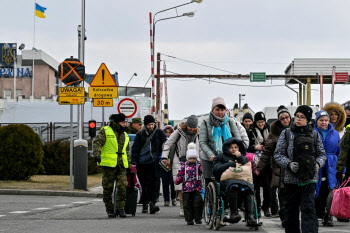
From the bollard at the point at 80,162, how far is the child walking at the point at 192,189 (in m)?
10.2

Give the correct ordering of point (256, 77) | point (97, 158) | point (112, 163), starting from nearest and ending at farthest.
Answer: point (97, 158)
point (112, 163)
point (256, 77)

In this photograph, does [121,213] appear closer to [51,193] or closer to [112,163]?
[112,163]

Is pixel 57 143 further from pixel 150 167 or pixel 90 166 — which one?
pixel 150 167

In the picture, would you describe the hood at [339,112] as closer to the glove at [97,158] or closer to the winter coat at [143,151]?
the glove at [97,158]

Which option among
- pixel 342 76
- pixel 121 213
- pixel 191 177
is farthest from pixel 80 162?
pixel 342 76

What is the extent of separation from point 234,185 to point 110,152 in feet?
12.1

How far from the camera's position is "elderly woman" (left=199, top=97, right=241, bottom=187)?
40.8ft

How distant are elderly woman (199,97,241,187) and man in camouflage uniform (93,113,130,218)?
245cm

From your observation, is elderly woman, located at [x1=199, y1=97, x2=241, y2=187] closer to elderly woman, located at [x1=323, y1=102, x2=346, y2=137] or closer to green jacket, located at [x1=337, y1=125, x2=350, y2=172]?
green jacket, located at [x1=337, y1=125, x2=350, y2=172]

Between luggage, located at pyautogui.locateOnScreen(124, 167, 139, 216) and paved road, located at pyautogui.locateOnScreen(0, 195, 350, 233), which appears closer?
paved road, located at pyautogui.locateOnScreen(0, 195, 350, 233)

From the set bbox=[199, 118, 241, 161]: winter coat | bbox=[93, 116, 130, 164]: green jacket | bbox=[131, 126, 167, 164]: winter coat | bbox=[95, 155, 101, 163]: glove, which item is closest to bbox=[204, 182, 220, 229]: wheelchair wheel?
bbox=[199, 118, 241, 161]: winter coat

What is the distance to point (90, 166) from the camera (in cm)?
3494

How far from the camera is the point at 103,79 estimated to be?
23.4 metres

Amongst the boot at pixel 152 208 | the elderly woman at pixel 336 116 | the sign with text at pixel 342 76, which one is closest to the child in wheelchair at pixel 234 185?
the elderly woman at pixel 336 116
